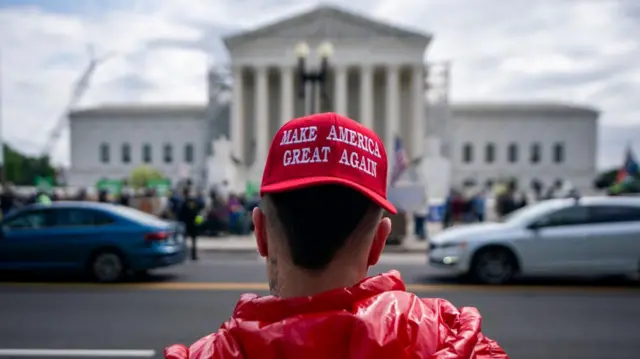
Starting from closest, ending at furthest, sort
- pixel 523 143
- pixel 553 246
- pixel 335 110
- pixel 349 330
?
pixel 349 330, pixel 553 246, pixel 335 110, pixel 523 143

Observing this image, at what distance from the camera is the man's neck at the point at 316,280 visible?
4.31ft

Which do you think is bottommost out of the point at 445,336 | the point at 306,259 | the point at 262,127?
the point at 445,336

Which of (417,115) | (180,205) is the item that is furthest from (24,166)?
(180,205)

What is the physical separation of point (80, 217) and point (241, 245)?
8069 mm

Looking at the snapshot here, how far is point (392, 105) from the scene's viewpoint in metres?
60.2

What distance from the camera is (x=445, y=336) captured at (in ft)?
4.30

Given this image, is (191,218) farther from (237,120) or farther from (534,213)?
(237,120)

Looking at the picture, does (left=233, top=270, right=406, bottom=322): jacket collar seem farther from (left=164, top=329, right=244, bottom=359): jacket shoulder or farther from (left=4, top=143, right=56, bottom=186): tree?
(left=4, top=143, right=56, bottom=186): tree

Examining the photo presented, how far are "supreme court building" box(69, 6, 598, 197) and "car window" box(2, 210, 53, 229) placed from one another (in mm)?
34787

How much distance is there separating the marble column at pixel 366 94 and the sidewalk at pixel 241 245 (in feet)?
127

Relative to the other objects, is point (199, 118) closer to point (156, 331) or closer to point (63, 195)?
point (63, 195)

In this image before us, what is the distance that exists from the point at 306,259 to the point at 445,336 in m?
0.35

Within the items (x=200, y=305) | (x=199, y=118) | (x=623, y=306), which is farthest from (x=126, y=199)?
(x=199, y=118)

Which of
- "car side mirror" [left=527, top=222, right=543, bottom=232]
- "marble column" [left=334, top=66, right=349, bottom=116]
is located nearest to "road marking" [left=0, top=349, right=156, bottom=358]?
"car side mirror" [left=527, top=222, right=543, bottom=232]
